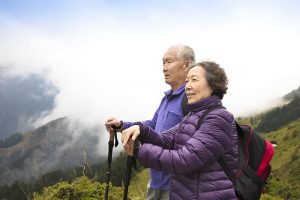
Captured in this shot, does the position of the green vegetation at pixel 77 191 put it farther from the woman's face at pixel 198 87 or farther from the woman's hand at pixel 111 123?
the woman's face at pixel 198 87

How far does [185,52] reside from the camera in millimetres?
6473

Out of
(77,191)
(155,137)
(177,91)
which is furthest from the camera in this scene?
(77,191)

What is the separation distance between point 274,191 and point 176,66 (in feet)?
81.5

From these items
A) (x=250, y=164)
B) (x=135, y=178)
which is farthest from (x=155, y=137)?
(x=135, y=178)

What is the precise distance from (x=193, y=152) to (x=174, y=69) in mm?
2654

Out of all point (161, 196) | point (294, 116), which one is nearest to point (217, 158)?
point (161, 196)

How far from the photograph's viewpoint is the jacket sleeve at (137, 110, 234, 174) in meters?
3.90

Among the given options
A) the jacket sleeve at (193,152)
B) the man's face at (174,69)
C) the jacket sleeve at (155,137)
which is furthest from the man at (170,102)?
the jacket sleeve at (193,152)

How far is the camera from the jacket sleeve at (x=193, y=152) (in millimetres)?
3900

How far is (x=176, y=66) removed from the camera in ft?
21.0

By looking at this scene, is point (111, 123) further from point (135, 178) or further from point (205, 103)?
point (135, 178)

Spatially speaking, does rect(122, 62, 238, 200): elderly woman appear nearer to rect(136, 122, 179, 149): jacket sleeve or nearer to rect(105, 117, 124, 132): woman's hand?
rect(136, 122, 179, 149): jacket sleeve

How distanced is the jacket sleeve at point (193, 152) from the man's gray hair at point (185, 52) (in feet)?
8.18

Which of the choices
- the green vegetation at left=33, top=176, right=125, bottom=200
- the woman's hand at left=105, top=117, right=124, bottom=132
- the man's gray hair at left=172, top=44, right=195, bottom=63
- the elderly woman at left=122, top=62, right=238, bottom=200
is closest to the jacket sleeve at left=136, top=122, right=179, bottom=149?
the elderly woman at left=122, top=62, right=238, bottom=200
